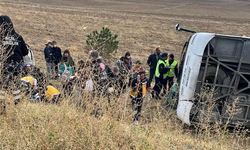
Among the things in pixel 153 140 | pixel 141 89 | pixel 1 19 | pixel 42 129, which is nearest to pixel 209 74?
pixel 141 89

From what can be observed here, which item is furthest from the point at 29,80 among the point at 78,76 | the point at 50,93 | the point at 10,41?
the point at 78,76

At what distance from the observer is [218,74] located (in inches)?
210

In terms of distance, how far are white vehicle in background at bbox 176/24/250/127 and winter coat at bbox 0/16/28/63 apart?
3.63 meters

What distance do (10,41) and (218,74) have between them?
4.44 meters

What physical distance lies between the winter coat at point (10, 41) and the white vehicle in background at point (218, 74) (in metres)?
3.63

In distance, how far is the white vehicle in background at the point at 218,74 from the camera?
16.6ft

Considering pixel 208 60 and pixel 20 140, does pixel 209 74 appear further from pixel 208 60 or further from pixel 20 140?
pixel 20 140

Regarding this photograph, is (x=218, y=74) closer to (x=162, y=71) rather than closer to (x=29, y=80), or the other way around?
(x=162, y=71)

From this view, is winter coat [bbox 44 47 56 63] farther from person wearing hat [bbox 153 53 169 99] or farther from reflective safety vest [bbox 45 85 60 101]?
person wearing hat [bbox 153 53 169 99]

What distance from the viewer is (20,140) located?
309 centimetres

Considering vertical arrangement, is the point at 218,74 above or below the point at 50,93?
above

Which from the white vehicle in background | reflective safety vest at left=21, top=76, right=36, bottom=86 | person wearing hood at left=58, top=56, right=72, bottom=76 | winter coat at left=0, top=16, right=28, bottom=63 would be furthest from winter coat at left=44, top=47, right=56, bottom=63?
the white vehicle in background

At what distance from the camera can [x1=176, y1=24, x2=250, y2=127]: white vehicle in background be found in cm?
507

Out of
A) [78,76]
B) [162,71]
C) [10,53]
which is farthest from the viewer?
[162,71]
